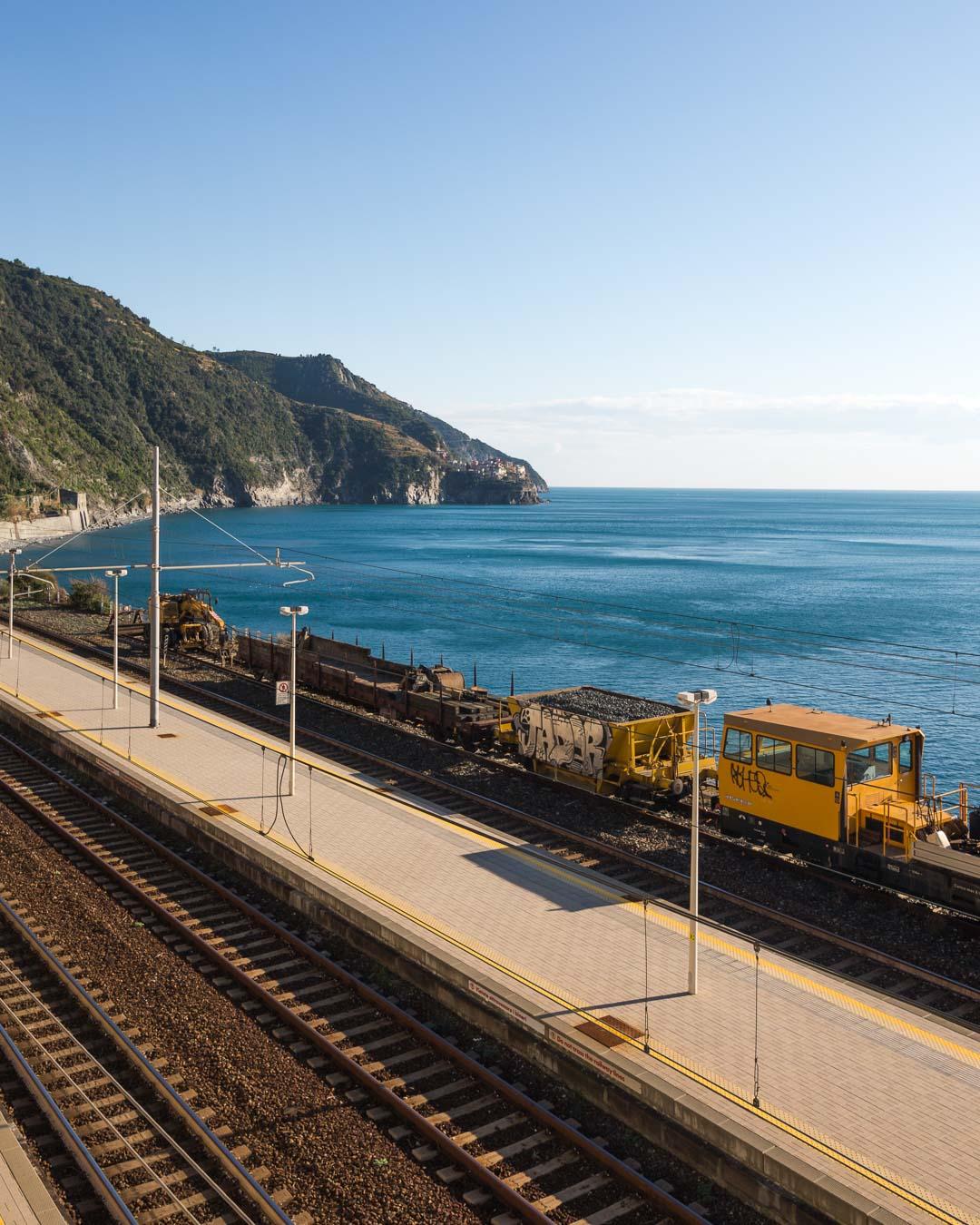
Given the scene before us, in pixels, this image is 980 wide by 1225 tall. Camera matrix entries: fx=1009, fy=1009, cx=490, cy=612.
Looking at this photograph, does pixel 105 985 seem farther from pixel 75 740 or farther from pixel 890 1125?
pixel 75 740

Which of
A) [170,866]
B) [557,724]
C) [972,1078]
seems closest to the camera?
[972,1078]

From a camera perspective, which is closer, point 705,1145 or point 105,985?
point 705,1145

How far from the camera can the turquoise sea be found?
57.2m

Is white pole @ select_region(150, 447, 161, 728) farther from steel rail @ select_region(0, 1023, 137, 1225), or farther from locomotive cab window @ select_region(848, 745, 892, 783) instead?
locomotive cab window @ select_region(848, 745, 892, 783)

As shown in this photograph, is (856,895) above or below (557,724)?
below

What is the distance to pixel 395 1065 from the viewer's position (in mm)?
12594

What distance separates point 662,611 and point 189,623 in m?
52.7

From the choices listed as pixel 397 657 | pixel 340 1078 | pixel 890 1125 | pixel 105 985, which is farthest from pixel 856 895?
pixel 397 657

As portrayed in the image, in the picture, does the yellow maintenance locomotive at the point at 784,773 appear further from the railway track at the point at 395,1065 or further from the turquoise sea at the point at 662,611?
the railway track at the point at 395,1065

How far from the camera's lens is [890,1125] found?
10547 mm

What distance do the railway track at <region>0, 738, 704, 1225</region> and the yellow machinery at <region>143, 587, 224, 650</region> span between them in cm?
2665

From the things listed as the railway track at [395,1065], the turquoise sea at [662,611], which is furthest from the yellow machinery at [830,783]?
the railway track at [395,1065]

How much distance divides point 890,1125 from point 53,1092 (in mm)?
9497

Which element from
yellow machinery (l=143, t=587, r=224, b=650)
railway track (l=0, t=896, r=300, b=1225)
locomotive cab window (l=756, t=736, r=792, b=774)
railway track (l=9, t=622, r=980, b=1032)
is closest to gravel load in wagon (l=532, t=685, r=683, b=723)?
railway track (l=9, t=622, r=980, b=1032)
